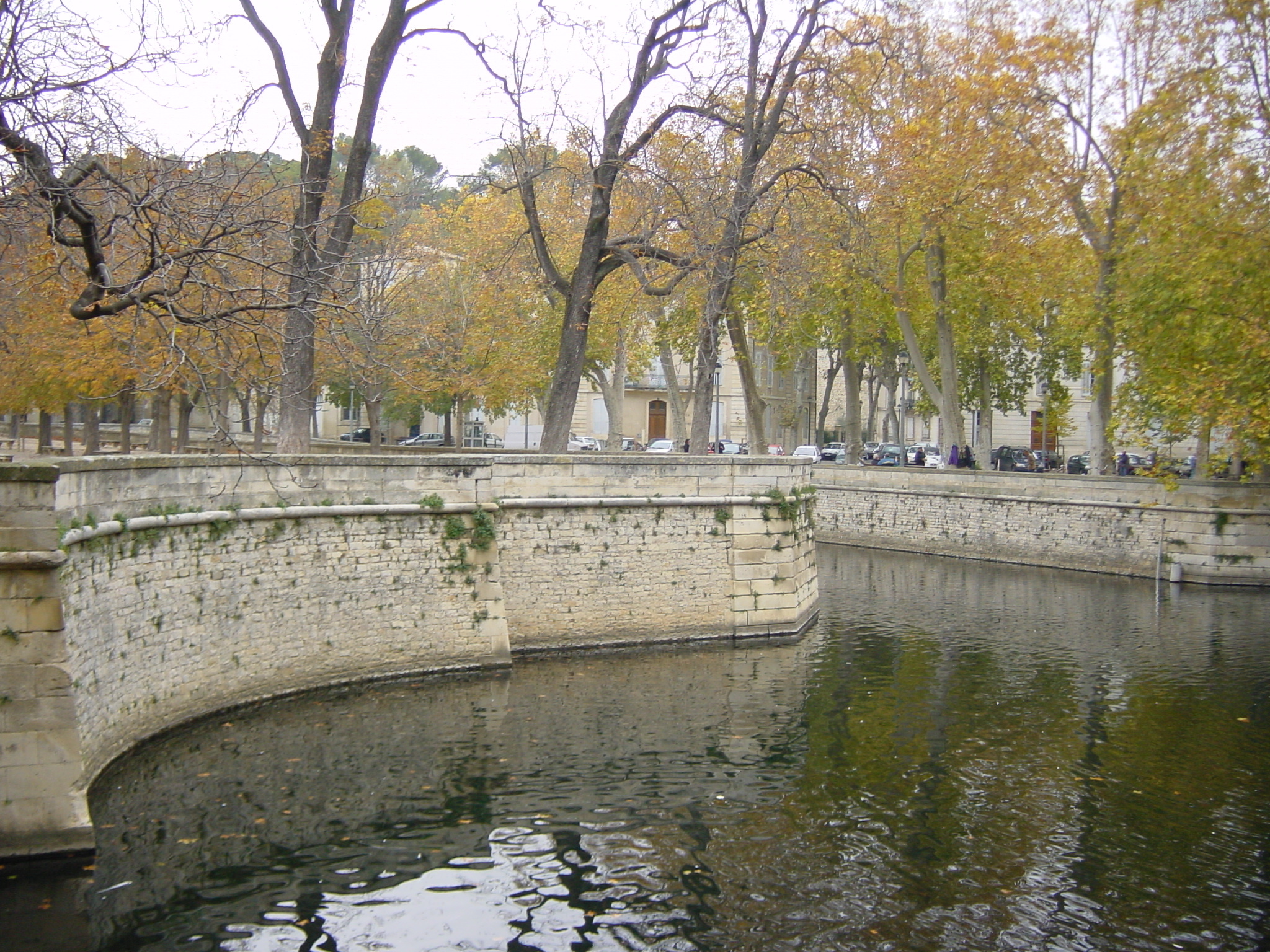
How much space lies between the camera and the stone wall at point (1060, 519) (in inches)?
1017

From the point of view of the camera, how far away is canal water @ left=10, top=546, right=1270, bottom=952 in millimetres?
8938

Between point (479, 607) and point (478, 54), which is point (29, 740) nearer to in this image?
point (479, 607)

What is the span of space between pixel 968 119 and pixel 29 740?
2573cm

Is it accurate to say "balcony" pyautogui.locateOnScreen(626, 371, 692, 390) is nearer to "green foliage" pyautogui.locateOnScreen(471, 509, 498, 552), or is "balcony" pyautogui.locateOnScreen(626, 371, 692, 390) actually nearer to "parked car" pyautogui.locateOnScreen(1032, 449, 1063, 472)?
"parked car" pyautogui.locateOnScreen(1032, 449, 1063, 472)

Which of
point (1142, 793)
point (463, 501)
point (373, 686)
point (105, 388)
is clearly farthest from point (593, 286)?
point (105, 388)

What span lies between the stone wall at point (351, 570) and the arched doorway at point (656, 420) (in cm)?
3322

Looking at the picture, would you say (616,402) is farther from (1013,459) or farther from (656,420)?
(1013,459)

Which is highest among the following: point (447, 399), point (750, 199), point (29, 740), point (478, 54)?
point (478, 54)

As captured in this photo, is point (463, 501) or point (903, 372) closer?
point (463, 501)

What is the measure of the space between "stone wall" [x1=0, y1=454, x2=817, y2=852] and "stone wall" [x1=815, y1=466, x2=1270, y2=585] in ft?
32.9

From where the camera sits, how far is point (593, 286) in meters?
20.1

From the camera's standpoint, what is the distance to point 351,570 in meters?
15.4

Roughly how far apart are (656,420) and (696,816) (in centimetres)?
4458

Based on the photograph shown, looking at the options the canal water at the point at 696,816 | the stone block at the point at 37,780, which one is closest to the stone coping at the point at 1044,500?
the canal water at the point at 696,816
